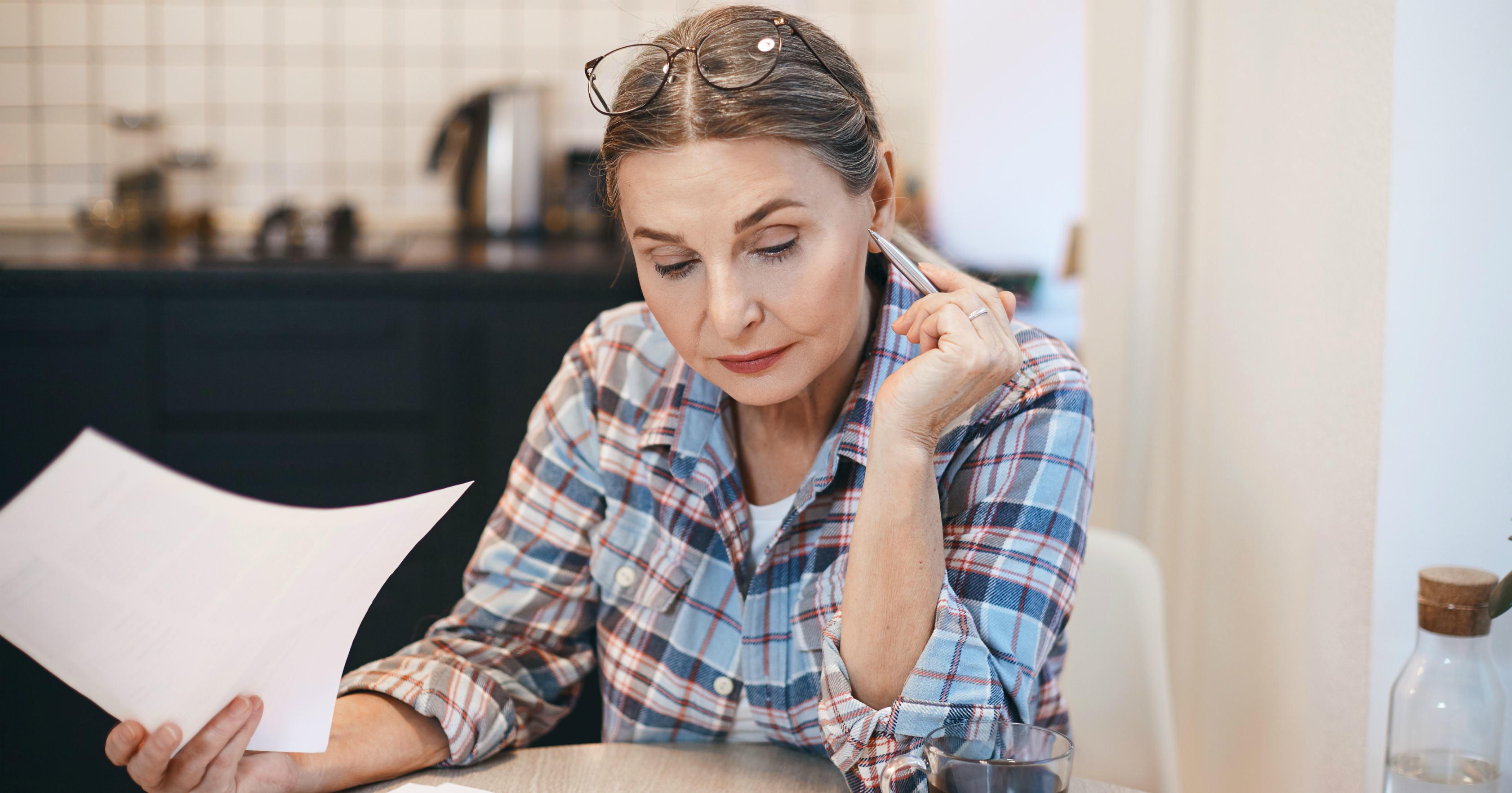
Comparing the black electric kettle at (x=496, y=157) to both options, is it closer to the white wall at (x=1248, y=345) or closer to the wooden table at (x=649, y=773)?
the white wall at (x=1248, y=345)

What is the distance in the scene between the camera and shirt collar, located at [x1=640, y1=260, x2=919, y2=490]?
953 mm

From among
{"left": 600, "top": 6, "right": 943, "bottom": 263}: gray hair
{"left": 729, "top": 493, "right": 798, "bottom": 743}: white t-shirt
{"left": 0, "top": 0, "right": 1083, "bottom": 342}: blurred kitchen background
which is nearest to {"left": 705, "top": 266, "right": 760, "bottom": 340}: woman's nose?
{"left": 600, "top": 6, "right": 943, "bottom": 263}: gray hair

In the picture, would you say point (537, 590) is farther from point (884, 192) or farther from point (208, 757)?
point (884, 192)

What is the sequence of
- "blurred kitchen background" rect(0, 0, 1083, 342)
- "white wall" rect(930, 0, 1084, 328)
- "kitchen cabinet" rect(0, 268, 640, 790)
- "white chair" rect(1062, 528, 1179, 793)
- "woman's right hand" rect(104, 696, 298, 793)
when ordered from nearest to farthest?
"woman's right hand" rect(104, 696, 298, 793) → "white chair" rect(1062, 528, 1179, 793) → "kitchen cabinet" rect(0, 268, 640, 790) → "white wall" rect(930, 0, 1084, 328) → "blurred kitchen background" rect(0, 0, 1083, 342)

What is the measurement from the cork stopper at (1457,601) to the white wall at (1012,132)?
1428mm

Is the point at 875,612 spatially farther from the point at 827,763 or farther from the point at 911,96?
the point at 911,96

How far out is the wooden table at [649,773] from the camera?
0.82m

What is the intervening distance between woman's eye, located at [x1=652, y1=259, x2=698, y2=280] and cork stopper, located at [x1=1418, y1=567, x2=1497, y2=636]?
1.89 feet

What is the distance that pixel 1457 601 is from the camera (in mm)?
737

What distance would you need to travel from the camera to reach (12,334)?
2051 millimetres

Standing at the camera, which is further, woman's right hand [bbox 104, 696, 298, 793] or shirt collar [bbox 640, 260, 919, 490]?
shirt collar [bbox 640, 260, 919, 490]

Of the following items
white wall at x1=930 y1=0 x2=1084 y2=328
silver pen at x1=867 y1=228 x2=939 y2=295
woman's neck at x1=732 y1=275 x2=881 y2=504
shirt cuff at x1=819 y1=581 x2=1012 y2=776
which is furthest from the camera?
white wall at x1=930 y1=0 x2=1084 y2=328

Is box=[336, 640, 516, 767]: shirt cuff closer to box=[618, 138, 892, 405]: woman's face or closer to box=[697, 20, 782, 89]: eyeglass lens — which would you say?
box=[618, 138, 892, 405]: woman's face

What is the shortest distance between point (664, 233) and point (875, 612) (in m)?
0.33
